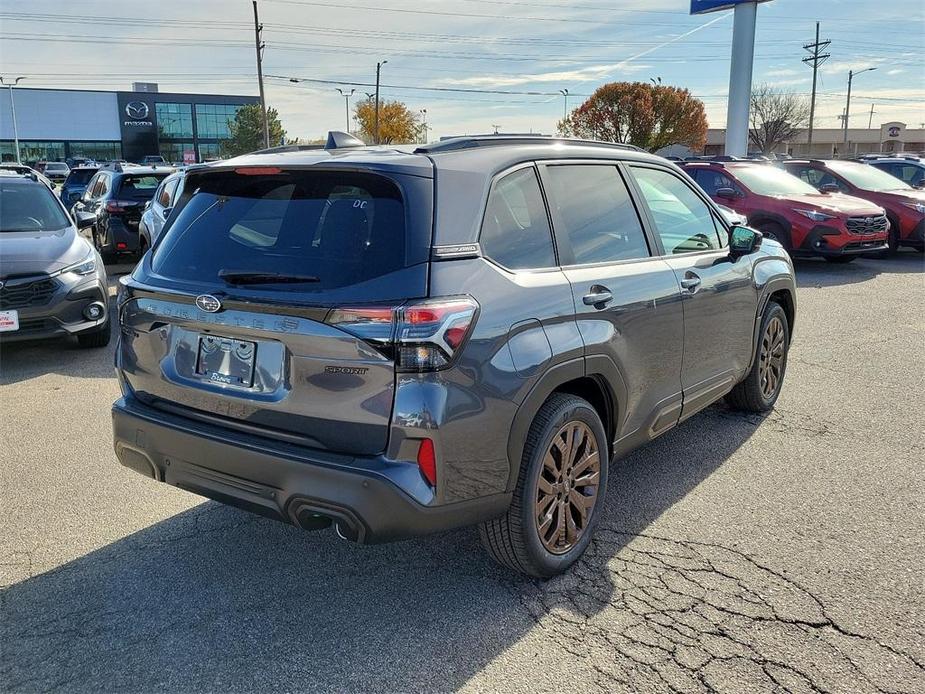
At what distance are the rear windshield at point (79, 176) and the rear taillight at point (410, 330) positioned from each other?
887 inches

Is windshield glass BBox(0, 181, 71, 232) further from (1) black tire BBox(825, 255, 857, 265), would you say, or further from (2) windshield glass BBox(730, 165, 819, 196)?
(1) black tire BBox(825, 255, 857, 265)

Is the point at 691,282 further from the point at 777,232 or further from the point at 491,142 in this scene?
the point at 777,232

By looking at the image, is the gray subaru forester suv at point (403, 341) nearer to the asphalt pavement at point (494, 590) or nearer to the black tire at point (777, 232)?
the asphalt pavement at point (494, 590)

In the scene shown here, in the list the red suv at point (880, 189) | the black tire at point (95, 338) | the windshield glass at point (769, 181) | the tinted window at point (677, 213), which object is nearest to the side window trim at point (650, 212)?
the tinted window at point (677, 213)

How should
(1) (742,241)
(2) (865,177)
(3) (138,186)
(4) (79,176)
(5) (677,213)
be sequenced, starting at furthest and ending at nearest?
1. (4) (79,176)
2. (2) (865,177)
3. (3) (138,186)
4. (1) (742,241)
5. (5) (677,213)

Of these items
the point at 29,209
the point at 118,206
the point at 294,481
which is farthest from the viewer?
the point at 118,206

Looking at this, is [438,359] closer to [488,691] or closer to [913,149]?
[488,691]

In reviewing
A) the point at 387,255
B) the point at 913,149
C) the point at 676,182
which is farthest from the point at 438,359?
the point at 913,149

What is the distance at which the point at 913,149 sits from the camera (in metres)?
101

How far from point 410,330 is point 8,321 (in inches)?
211

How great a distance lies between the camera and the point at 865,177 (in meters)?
14.6

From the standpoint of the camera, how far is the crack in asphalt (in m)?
2.64

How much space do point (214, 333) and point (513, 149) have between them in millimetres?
1463

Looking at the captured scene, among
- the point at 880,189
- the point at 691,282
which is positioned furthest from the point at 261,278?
the point at 880,189
